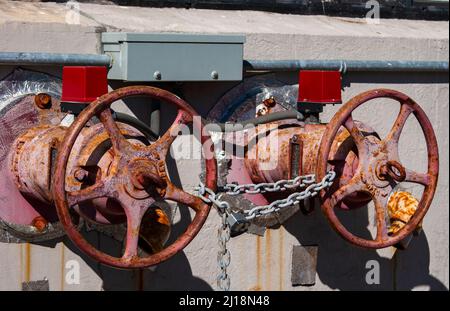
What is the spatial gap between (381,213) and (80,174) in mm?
1094

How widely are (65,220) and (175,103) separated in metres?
0.56

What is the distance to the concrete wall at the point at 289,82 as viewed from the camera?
3.67 m

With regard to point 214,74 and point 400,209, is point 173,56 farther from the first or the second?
point 400,209

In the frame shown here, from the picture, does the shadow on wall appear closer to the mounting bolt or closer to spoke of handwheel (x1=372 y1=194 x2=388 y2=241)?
spoke of handwheel (x1=372 y1=194 x2=388 y2=241)


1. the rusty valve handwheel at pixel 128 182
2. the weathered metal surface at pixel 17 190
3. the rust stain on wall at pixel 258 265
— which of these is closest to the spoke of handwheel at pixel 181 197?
the rusty valve handwheel at pixel 128 182

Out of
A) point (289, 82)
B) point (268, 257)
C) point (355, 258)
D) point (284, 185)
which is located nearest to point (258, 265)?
point (268, 257)

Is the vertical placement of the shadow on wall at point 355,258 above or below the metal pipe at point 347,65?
below

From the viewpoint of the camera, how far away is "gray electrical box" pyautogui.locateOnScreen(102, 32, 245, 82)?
3572mm

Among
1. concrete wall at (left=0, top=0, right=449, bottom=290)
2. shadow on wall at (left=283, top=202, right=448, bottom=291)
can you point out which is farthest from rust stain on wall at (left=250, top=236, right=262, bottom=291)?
shadow on wall at (left=283, top=202, right=448, bottom=291)

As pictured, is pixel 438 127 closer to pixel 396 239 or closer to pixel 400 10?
pixel 400 10

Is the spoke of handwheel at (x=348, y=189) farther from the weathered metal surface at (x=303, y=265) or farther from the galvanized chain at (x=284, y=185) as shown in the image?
the weathered metal surface at (x=303, y=265)

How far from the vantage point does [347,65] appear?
13.7 ft

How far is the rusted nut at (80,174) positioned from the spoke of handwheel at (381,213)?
1036mm

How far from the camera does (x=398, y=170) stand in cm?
355
